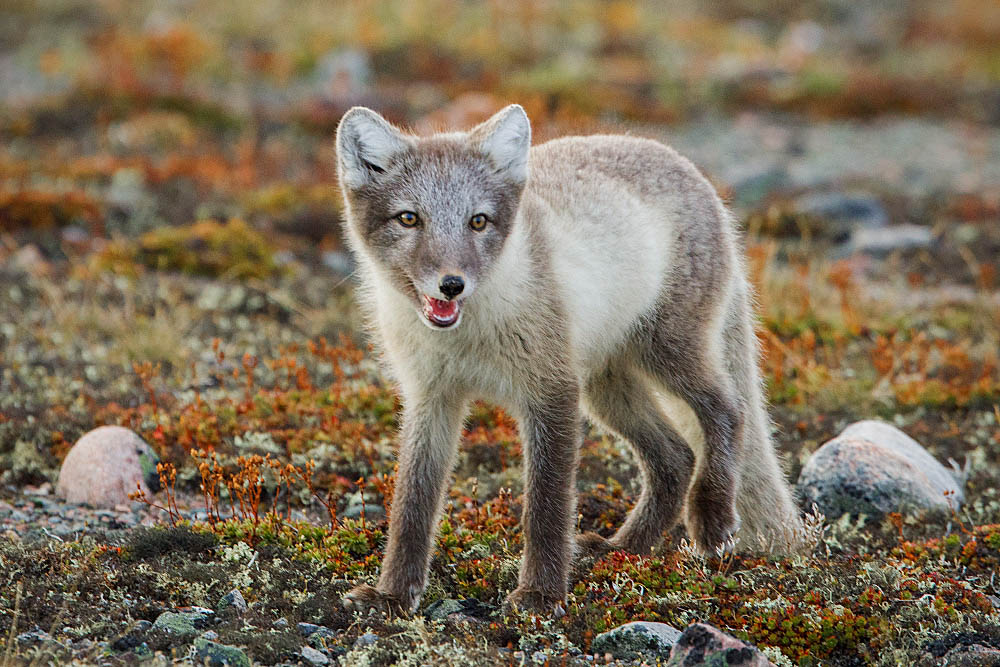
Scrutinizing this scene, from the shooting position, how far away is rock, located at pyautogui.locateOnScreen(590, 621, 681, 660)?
3916 mm

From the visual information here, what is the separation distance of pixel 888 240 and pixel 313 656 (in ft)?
24.4

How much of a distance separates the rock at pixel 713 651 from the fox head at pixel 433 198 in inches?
54.4

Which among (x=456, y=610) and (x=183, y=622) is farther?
(x=456, y=610)

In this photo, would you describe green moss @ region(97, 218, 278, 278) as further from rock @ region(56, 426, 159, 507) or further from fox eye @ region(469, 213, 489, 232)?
fox eye @ region(469, 213, 489, 232)

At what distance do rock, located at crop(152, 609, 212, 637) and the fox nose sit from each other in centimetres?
152

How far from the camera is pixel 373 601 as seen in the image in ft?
14.0

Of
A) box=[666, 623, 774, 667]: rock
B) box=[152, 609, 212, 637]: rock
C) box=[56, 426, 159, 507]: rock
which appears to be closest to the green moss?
box=[56, 426, 159, 507]: rock

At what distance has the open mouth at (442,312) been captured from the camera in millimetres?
3900

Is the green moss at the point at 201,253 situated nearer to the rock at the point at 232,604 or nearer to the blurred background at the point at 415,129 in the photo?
the blurred background at the point at 415,129

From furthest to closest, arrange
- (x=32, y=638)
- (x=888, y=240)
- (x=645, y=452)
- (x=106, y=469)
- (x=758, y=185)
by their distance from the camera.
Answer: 1. (x=758, y=185)
2. (x=888, y=240)
3. (x=106, y=469)
4. (x=645, y=452)
5. (x=32, y=638)

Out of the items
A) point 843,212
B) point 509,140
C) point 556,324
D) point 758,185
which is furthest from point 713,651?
point 758,185

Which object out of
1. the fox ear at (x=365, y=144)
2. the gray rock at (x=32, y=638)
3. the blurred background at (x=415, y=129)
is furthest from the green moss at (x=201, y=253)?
the gray rock at (x=32, y=638)

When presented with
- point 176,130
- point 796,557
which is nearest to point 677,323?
point 796,557

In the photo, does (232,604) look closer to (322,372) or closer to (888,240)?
(322,372)
